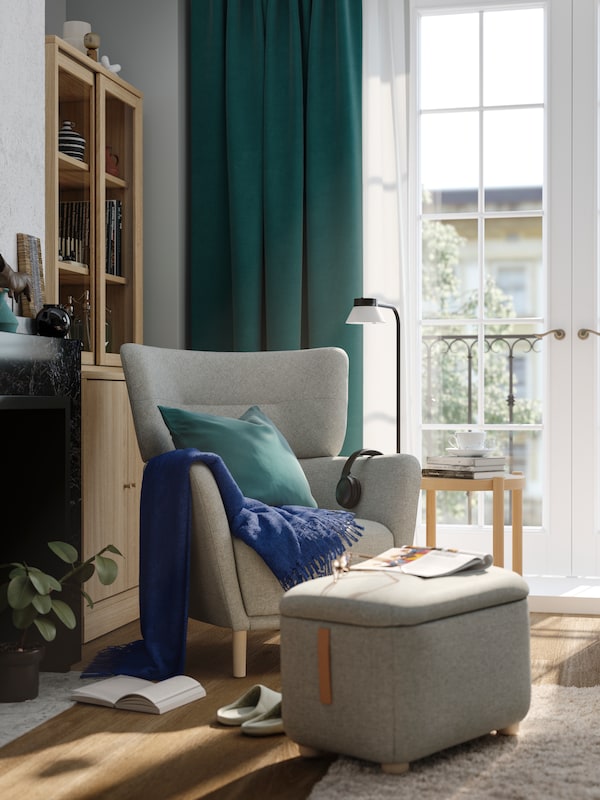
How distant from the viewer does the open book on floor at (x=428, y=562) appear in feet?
7.26

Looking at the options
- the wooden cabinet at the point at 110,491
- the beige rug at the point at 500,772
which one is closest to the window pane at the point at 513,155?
the wooden cabinet at the point at 110,491

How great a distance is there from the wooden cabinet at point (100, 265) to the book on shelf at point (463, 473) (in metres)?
1.09

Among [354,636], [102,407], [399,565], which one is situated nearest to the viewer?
[354,636]

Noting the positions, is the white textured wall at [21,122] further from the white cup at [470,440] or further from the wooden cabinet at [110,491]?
the white cup at [470,440]

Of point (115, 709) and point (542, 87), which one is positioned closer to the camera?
point (115, 709)

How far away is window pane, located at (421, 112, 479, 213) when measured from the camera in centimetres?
425

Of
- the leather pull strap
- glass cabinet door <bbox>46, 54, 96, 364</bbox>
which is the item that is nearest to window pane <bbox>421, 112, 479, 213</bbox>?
glass cabinet door <bbox>46, 54, 96, 364</bbox>

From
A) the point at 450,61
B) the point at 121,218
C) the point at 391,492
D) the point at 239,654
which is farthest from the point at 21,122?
the point at 450,61

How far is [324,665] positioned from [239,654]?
816mm

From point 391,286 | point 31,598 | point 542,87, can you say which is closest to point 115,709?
point 31,598

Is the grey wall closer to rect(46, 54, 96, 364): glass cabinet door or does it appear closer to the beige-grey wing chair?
rect(46, 54, 96, 364): glass cabinet door

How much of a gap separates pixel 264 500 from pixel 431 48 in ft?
7.72

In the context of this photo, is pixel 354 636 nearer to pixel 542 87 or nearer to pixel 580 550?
pixel 580 550

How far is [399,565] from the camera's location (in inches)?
89.1
